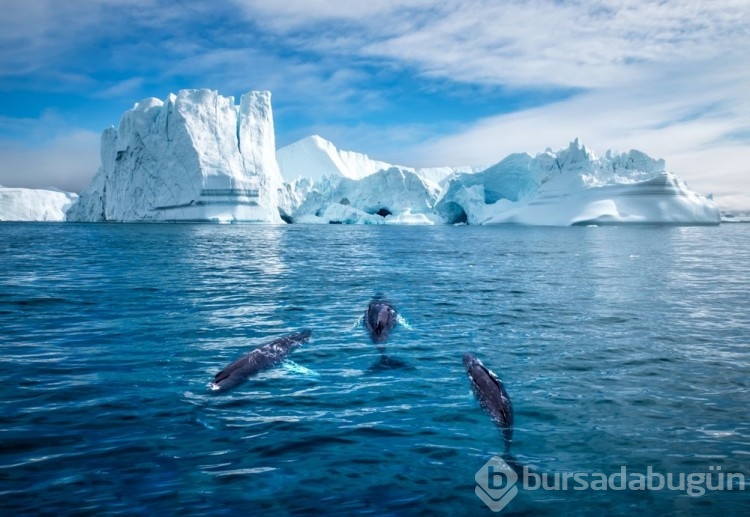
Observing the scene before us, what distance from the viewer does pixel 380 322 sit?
9.55m

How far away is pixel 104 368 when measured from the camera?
711 centimetres

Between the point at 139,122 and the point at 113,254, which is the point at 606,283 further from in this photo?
the point at 139,122

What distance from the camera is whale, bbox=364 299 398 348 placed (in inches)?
361

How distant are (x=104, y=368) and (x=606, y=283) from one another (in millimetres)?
14962

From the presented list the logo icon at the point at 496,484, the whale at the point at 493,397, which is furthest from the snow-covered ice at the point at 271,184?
the logo icon at the point at 496,484

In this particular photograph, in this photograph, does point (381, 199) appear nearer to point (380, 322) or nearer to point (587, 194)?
point (587, 194)

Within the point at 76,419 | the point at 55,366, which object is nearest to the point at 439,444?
the point at 76,419

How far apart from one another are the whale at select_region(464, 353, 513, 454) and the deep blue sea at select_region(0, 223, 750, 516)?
0.37ft

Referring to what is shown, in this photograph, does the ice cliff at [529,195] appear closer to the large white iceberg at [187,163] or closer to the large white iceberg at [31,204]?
the large white iceberg at [187,163]

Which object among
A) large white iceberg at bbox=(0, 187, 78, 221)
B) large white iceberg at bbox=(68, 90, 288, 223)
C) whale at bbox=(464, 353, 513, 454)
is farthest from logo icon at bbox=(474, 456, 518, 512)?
large white iceberg at bbox=(0, 187, 78, 221)

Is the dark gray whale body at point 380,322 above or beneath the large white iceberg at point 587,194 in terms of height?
beneath

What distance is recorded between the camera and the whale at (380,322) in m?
9.18

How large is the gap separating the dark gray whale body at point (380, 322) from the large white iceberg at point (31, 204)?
117 meters

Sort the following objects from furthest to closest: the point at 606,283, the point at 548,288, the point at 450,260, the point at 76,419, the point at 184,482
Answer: the point at 450,260 < the point at 606,283 < the point at 548,288 < the point at 76,419 < the point at 184,482
